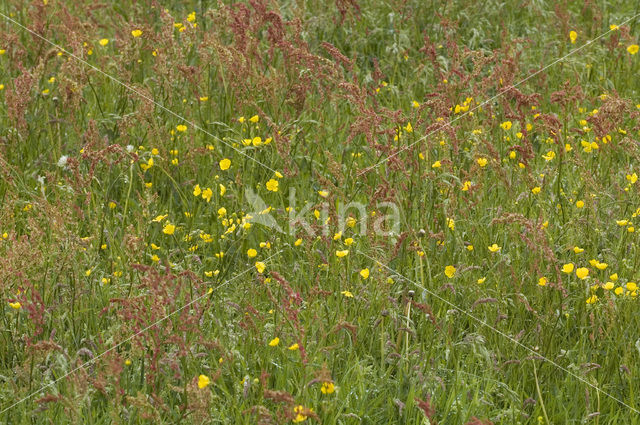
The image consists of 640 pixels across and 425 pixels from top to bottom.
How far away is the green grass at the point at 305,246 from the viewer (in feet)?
7.75

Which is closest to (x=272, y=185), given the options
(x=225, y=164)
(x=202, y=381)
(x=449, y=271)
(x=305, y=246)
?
(x=225, y=164)

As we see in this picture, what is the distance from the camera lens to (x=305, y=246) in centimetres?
273

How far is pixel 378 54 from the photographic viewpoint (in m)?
4.84

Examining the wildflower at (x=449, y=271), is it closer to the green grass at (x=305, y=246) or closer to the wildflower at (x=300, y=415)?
the green grass at (x=305, y=246)

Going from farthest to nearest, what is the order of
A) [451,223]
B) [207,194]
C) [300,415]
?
[207,194], [451,223], [300,415]

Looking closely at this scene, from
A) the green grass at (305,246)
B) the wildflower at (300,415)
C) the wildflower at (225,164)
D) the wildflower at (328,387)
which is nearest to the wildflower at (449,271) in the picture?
the green grass at (305,246)

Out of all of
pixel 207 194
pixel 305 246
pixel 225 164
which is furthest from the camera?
pixel 225 164

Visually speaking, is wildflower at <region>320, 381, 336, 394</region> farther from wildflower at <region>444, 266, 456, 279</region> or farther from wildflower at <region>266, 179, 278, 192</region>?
wildflower at <region>266, 179, 278, 192</region>

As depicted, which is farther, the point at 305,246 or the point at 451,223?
the point at 451,223

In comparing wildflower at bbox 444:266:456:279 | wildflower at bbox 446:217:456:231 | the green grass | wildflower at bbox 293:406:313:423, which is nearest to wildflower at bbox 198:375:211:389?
the green grass

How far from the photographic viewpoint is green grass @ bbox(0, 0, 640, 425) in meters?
2.36

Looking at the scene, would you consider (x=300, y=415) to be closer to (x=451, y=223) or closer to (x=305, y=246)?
(x=305, y=246)

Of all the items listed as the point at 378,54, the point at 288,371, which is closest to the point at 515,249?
the point at 288,371

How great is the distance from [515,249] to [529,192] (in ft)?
0.85
